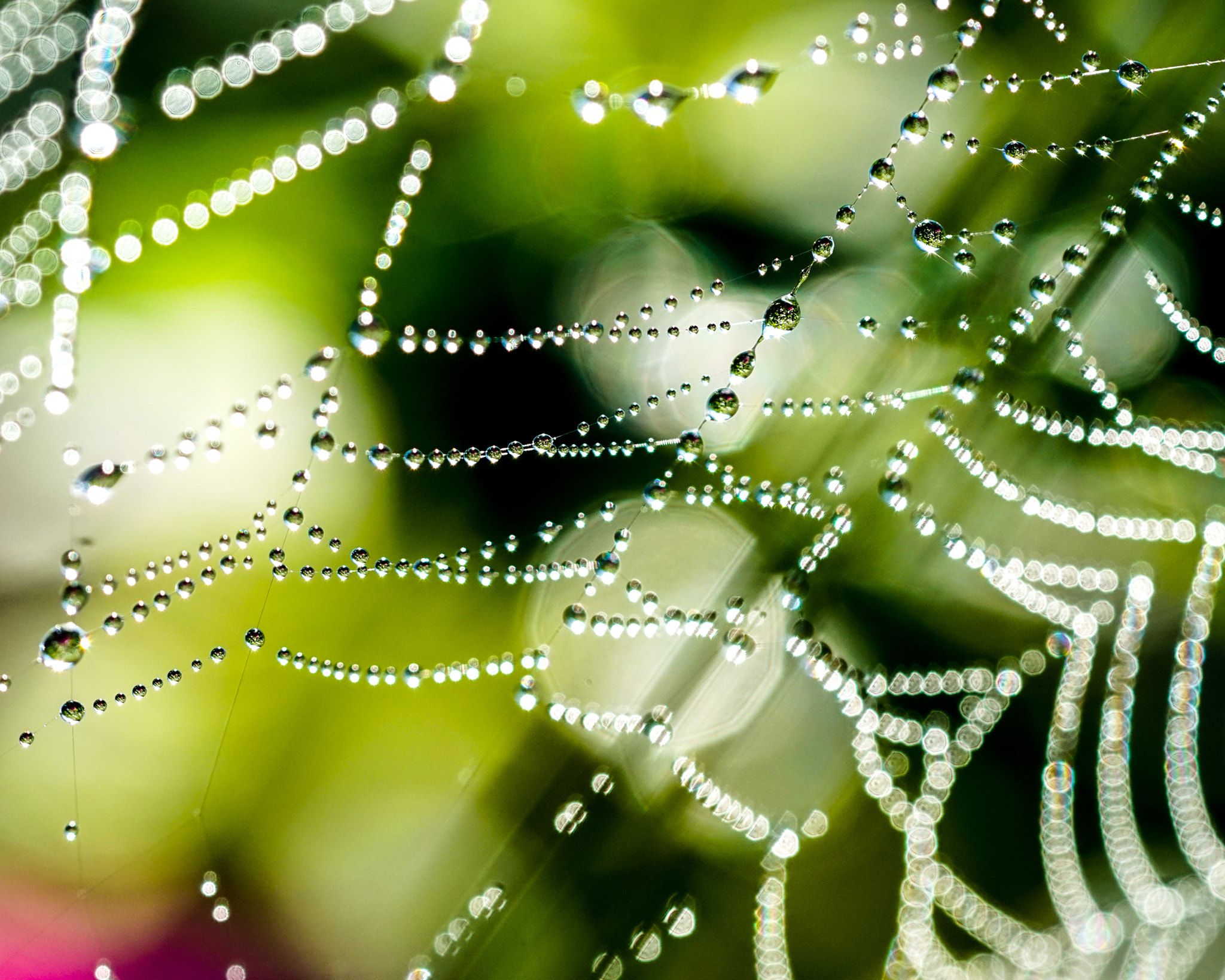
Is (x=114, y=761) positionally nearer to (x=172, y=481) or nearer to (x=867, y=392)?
(x=172, y=481)

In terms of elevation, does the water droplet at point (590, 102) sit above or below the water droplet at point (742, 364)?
above

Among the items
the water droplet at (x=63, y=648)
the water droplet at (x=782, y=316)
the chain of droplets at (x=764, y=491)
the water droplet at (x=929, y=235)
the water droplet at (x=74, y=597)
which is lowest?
the chain of droplets at (x=764, y=491)

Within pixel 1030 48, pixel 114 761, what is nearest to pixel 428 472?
pixel 114 761

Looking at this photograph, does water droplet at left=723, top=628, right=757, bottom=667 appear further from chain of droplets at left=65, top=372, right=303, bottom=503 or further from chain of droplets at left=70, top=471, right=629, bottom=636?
chain of droplets at left=65, top=372, right=303, bottom=503

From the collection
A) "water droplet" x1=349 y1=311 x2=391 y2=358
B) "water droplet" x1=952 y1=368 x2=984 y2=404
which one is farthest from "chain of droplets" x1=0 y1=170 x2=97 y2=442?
"water droplet" x1=952 y1=368 x2=984 y2=404

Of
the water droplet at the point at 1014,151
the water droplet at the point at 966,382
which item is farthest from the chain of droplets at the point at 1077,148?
the water droplet at the point at 966,382

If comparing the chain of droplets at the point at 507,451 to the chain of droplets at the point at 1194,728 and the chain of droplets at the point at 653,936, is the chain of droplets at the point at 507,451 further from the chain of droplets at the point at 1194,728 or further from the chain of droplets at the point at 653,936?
the chain of droplets at the point at 1194,728

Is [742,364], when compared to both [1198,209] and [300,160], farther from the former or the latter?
[1198,209]

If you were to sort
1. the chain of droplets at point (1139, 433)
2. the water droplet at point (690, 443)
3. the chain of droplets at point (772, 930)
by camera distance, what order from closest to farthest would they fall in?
the water droplet at point (690, 443), the chain of droplets at point (1139, 433), the chain of droplets at point (772, 930)
